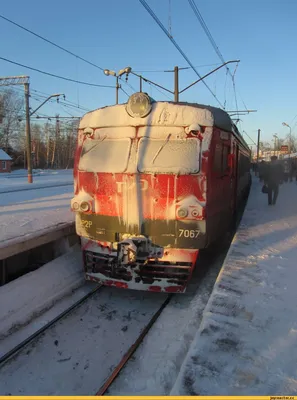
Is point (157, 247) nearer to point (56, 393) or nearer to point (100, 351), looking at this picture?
point (100, 351)

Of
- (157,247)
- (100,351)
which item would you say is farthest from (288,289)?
(100,351)

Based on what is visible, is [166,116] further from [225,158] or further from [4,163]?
[4,163]

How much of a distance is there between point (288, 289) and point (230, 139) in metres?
3.25

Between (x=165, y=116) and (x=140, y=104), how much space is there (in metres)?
0.46

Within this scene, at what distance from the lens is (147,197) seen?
5.37 metres

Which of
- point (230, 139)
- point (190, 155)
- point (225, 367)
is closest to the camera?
point (225, 367)

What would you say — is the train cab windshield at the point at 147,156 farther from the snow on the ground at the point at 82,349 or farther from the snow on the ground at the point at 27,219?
the snow on the ground at the point at 82,349

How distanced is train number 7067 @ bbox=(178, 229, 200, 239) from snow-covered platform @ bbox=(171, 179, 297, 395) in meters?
0.77

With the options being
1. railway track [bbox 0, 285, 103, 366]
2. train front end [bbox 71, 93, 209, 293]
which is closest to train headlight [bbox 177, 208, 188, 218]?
train front end [bbox 71, 93, 209, 293]

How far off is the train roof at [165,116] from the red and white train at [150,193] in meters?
0.02

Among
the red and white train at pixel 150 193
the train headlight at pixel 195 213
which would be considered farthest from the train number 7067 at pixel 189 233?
the train headlight at pixel 195 213

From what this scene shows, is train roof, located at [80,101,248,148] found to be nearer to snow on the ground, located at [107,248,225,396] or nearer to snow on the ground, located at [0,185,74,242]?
snow on the ground, located at [0,185,74,242]

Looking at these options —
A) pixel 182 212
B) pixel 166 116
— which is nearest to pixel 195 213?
pixel 182 212

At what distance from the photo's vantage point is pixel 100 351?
4.61 meters
